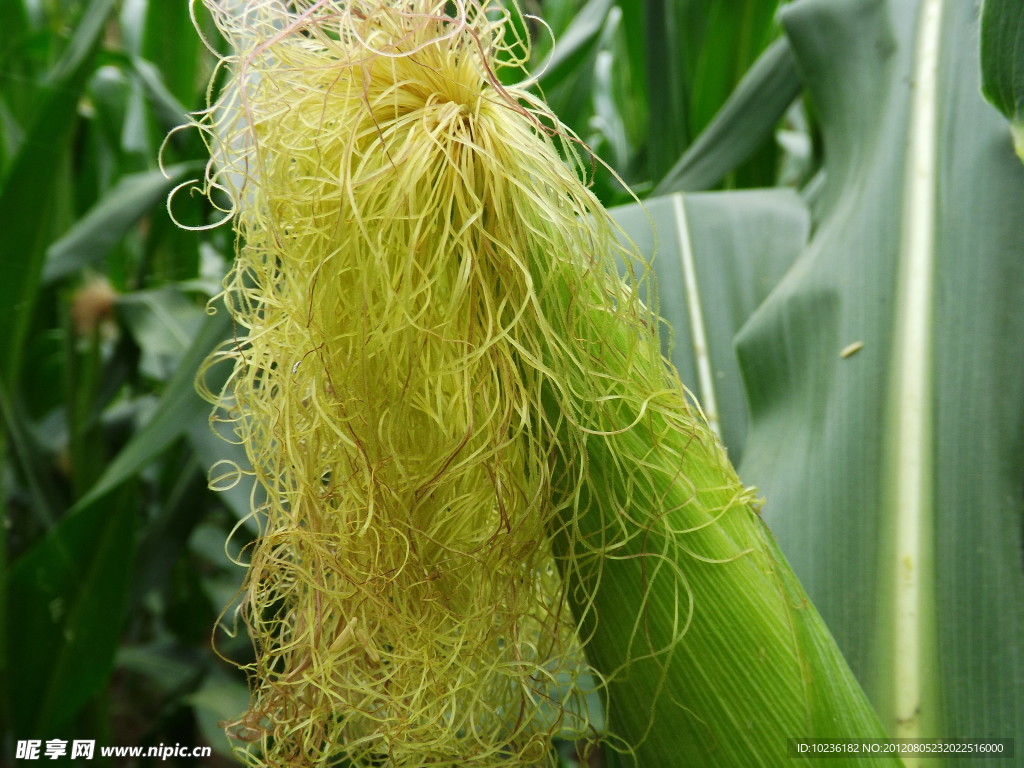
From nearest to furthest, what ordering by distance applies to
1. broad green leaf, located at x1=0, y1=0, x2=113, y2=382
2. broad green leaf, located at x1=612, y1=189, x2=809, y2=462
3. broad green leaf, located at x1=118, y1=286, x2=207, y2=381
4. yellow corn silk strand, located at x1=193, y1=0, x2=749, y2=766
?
yellow corn silk strand, located at x1=193, y1=0, x2=749, y2=766 → broad green leaf, located at x1=612, y1=189, x2=809, y2=462 → broad green leaf, located at x1=0, y1=0, x2=113, y2=382 → broad green leaf, located at x1=118, y1=286, x2=207, y2=381

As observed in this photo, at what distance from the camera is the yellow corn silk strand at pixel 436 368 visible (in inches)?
17.0

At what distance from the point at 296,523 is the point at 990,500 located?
514 mm

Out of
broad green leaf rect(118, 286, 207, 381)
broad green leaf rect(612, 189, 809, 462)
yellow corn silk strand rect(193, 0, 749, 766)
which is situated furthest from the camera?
broad green leaf rect(118, 286, 207, 381)

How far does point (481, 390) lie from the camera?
0.45 metres

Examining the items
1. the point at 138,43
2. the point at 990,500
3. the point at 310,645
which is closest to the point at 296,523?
the point at 310,645

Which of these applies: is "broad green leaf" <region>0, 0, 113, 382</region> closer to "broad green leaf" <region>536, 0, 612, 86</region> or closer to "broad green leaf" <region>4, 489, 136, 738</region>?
"broad green leaf" <region>4, 489, 136, 738</region>

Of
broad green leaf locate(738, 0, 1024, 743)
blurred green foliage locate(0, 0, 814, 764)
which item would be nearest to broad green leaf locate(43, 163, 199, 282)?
blurred green foliage locate(0, 0, 814, 764)

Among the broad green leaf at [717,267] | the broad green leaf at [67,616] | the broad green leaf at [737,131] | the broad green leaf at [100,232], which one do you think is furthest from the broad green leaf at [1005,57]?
the broad green leaf at [67,616]

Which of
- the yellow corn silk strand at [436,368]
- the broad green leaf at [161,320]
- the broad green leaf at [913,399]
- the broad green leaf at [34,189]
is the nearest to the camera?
the yellow corn silk strand at [436,368]

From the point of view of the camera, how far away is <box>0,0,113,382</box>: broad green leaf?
995mm

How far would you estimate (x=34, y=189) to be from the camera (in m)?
1.02

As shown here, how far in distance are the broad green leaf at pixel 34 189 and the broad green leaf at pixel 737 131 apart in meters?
0.78

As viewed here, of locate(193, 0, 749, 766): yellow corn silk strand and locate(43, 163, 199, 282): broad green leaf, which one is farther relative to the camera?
locate(43, 163, 199, 282): broad green leaf

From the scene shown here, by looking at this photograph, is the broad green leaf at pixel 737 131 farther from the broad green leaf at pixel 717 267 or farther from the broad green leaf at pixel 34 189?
the broad green leaf at pixel 34 189
